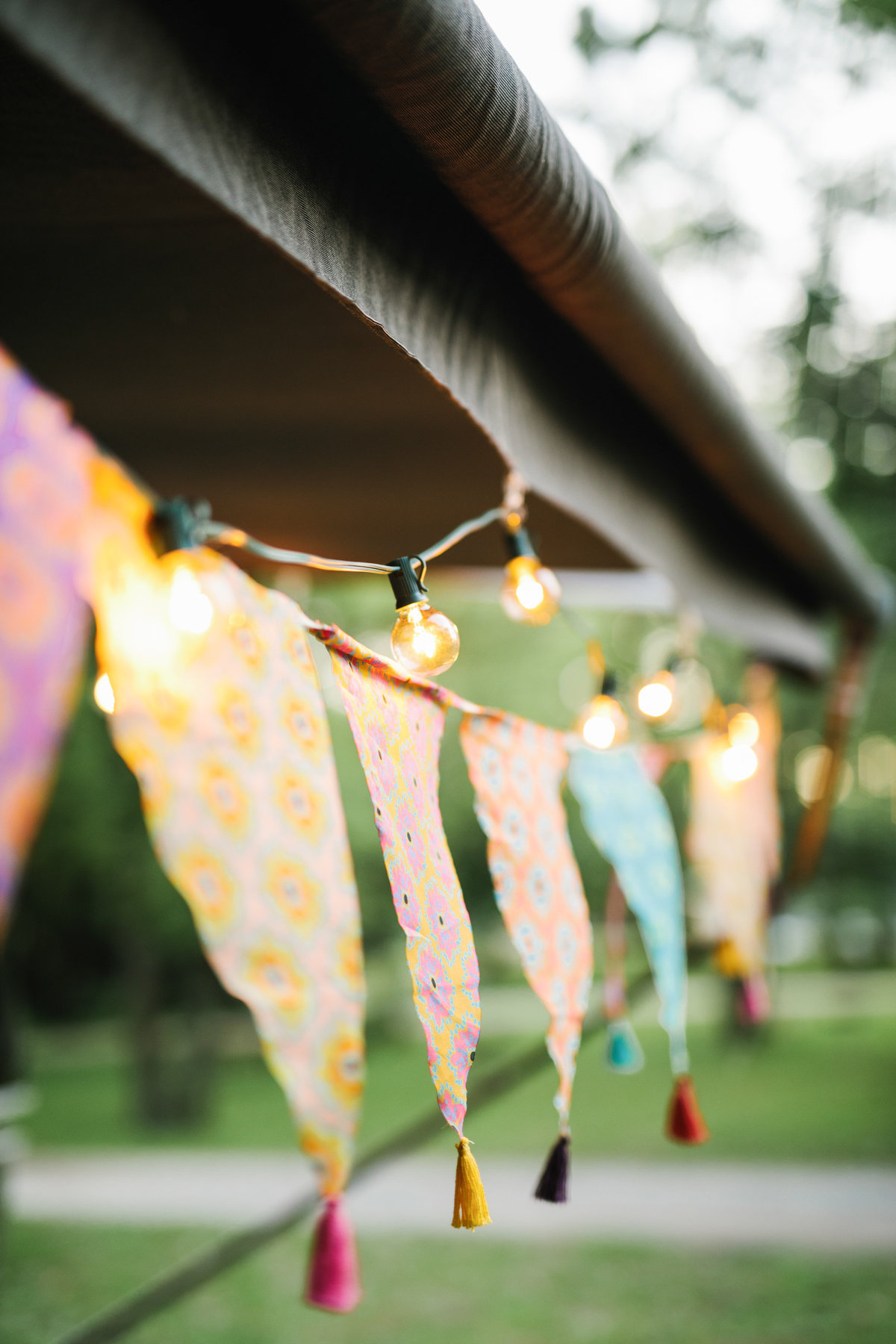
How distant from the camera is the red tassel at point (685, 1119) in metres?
2.10

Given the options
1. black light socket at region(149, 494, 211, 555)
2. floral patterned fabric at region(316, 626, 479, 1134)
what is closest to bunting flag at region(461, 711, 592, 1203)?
floral patterned fabric at region(316, 626, 479, 1134)

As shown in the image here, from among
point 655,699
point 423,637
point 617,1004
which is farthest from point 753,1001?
point 423,637

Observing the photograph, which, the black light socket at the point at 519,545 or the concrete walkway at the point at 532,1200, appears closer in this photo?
the black light socket at the point at 519,545

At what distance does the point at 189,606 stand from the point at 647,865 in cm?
97

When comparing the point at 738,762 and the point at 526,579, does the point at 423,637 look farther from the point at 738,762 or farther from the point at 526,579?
the point at 738,762

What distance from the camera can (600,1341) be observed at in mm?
4594

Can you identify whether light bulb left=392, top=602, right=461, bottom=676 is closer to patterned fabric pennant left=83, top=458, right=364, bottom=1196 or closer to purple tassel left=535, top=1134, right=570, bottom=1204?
patterned fabric pennant left=83, top=458, right=364, bottom=1196

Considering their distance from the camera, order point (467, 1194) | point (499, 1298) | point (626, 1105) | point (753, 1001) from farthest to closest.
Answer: point (626, 1105) < point (499, 1298) < point (753, 1001) < point (467, 1194)

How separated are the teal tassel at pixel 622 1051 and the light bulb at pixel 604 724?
76 centimetres

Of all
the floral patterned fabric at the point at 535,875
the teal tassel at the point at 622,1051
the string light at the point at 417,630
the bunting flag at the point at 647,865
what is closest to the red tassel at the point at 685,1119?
the bunting flag at the point at 647,865

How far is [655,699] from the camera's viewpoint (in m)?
2.55

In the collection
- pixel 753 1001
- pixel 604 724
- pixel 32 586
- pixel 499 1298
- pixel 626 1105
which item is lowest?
pixel 626 1105

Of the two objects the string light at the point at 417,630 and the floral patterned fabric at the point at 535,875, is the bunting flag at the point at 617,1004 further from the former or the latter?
the string light at the point at 417,630

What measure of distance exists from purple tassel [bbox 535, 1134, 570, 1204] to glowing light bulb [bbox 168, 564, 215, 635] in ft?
2.82
